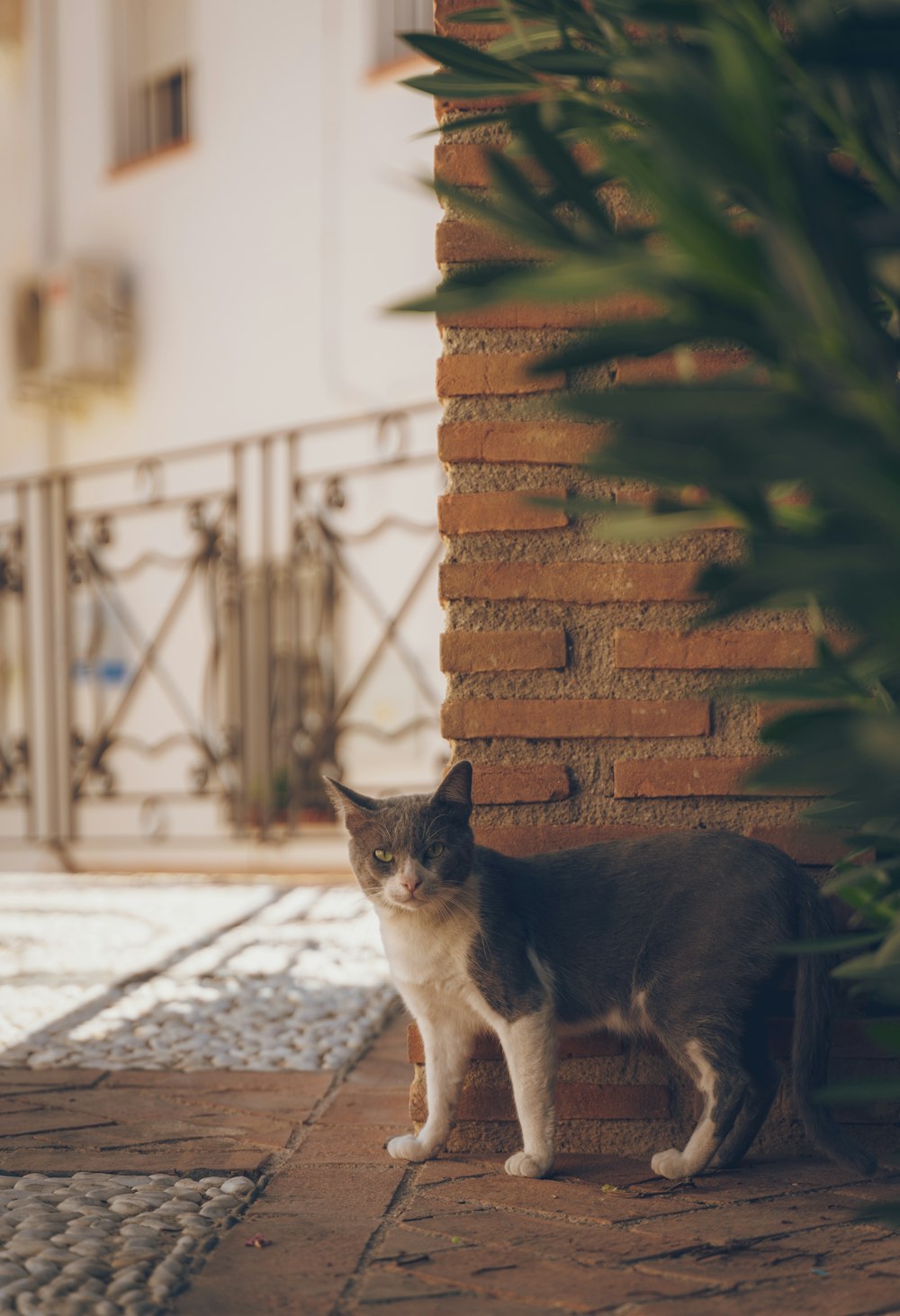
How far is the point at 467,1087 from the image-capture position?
2346 millimetres

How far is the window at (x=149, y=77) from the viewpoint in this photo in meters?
7.92

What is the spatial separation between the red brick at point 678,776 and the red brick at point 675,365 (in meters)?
0.67

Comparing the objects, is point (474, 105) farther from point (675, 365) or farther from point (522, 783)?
point (522, 783)

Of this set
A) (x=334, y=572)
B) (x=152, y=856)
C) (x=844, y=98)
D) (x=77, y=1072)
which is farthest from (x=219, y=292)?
(x=844, y=98)

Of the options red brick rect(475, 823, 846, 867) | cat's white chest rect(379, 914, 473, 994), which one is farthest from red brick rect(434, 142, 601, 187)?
cat's white chest rect(379, 914, 473, 994)

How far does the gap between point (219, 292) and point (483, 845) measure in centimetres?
583

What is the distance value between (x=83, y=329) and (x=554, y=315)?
6.01 metres

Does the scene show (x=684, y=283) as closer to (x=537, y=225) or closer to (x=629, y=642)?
(x=537, y=225)

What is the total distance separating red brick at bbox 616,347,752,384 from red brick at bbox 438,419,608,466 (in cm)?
12

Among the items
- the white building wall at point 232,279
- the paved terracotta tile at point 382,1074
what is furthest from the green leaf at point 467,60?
the white building wall at point 232,279

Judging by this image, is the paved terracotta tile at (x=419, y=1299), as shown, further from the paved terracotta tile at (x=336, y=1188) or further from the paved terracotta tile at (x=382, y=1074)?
the paved terracotta tile at (x=382, y=1074)

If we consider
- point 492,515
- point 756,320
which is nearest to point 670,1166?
point 492,515

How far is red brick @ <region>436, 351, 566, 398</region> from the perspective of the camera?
2.33m

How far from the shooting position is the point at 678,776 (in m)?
2.32
